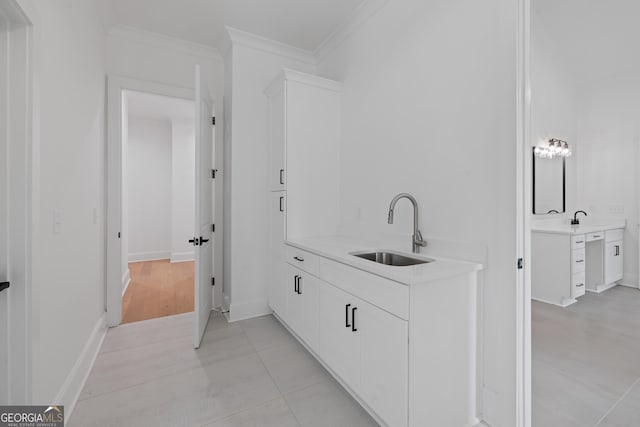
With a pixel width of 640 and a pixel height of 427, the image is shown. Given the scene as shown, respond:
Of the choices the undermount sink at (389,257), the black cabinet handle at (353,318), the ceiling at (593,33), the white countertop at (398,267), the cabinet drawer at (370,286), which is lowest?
the black cabinet handle at (353,318)

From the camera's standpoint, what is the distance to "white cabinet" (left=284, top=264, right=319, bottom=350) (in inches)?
79.0

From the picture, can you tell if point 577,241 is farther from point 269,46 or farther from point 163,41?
point 163,41

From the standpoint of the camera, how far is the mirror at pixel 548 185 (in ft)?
11.8

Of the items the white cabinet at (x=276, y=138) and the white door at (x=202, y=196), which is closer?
the white door at (x=202, y=196)

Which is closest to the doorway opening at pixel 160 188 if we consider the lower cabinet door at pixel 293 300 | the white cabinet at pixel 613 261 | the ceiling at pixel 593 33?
the lower cabinet door at pixel 293 300

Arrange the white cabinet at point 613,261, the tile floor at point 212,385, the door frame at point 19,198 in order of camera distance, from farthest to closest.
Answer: the white cabinet at point 613,261 → the tile floor at point 212,385 → the door frame at point 19,198

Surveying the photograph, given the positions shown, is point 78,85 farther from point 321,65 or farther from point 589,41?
point 589,41

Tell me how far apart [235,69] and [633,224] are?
5.34 metres

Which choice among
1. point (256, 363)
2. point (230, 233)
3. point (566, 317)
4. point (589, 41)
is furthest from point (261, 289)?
point (589, 41)

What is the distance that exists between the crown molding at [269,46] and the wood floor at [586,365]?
3.47 metres

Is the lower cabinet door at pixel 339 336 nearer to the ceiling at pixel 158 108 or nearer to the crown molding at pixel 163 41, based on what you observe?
the crown molding at pixel 163 41

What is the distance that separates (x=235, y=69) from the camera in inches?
110

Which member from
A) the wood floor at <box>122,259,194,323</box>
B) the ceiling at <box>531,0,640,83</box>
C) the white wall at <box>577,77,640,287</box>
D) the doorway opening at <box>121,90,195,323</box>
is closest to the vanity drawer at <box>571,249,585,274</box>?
the white wall at <box>577,77,640,287</box>

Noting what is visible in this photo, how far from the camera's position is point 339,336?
1.72 m
